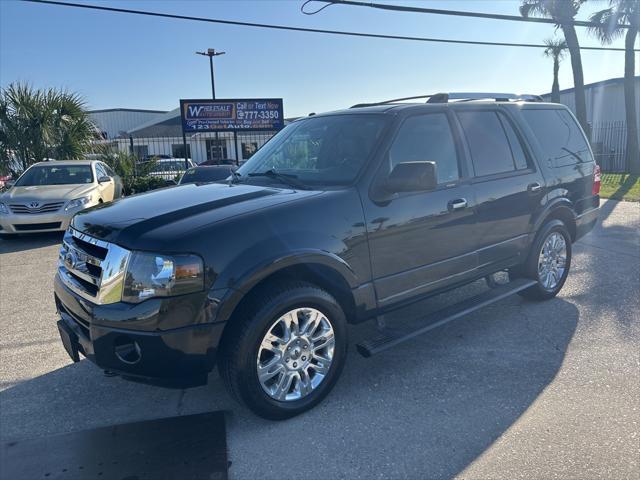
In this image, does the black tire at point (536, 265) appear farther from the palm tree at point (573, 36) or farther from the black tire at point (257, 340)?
A: the palm tree at point (573, 36)

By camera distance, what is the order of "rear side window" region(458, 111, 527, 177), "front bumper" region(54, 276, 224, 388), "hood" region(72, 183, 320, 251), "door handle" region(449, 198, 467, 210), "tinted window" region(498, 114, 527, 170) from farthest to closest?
1. "tinted window" region(498, 114, 527, 170)
2. "rear side window" region(458, 111, 527, 177)
3. "door handle" region(449, 198, 467, 210)
4. "hood" region(72, 183, 320, 251)
5. "front bumper" region(54, 276, 224, 388)

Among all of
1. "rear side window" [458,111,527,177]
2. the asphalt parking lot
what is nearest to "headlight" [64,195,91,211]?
the asphalt parking lot

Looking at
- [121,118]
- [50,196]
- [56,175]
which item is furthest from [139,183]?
[121,118]

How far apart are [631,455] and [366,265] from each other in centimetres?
187

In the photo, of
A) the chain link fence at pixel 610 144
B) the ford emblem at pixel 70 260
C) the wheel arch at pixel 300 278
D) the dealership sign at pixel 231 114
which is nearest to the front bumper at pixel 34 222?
the ford emblem at pixel 70 260

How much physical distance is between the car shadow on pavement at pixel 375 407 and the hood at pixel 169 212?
1.26 meters

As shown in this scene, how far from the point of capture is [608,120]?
2736 cm

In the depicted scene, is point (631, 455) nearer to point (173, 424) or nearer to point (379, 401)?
point (379, 401)

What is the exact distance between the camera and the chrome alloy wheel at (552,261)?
5.18m

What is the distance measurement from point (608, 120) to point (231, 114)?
21221 mm

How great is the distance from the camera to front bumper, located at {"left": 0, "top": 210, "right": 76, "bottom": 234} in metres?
9.30

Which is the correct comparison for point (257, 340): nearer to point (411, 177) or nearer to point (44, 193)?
point (411, 177)

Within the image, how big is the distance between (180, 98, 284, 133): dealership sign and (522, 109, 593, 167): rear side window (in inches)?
526

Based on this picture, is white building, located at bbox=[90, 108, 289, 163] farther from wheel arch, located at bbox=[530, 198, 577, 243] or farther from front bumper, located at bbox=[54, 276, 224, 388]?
front bumper, located at bbox=[54, 276, 224, 388]
